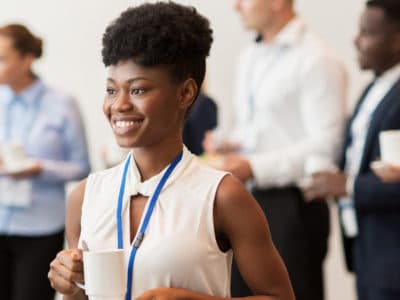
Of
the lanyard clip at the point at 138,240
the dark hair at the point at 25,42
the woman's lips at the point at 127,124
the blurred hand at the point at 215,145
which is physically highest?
the dark hair at the point at 25,42

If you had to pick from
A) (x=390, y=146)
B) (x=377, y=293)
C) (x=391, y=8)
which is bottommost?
(x=377, y=293)

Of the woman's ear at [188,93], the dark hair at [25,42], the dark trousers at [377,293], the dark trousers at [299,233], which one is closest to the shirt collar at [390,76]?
the dark trousers at [299,233]

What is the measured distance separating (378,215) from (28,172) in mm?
1286

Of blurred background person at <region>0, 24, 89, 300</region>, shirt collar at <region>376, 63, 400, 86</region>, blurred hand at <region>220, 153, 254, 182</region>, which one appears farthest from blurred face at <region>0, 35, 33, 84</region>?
shirt collar at <region>376, 63, 400, 86</region>

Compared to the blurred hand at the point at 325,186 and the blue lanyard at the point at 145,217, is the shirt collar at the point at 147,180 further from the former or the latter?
the blurred hand at the point at 325,186

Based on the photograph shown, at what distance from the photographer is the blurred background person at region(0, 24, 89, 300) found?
3.13 m

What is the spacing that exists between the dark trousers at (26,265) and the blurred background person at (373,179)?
39.0 inches

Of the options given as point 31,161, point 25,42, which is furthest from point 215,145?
point 25,42

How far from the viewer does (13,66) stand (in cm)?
330

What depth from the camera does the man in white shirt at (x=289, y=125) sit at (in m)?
2.73

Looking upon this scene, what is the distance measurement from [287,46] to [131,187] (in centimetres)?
162

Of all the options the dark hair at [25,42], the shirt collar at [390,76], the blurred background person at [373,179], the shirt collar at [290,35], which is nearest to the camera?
the blurred background person at [373,179]

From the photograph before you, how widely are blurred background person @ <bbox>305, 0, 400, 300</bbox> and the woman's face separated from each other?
1.38 meters

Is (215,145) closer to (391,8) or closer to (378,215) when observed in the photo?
(378,215)
